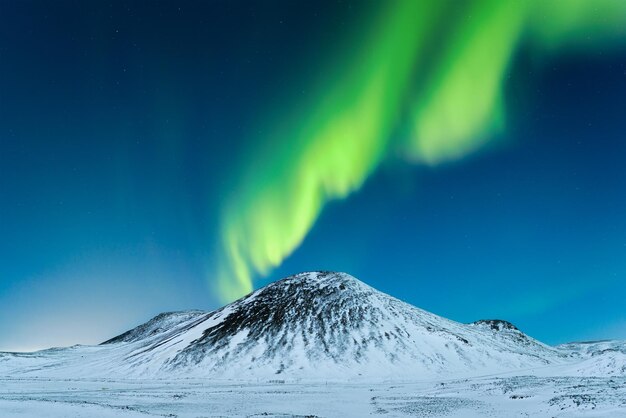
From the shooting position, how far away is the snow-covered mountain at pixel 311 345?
327 ft

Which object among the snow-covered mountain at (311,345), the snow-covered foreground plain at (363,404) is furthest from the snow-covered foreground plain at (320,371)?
the snow-covered mountain at (311,345)

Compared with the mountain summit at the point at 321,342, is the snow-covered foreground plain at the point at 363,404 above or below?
below

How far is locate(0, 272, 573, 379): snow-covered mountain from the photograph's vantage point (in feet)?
327

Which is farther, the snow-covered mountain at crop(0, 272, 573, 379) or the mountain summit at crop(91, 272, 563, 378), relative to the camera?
the mountain summit at crop(91, 272, 563, 378)

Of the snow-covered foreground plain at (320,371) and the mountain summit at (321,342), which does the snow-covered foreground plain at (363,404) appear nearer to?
the snow-covered foreground plain at (320,371)

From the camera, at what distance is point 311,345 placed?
11025cm

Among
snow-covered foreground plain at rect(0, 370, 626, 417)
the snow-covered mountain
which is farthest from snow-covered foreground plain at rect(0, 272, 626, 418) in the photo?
the snow-covered mountain

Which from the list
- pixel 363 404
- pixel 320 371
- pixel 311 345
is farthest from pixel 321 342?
pixel 363 404

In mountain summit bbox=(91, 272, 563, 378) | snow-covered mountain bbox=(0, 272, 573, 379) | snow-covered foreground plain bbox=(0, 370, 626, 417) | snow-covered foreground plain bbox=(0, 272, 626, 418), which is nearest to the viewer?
→ snow-covered foreground plain bbox=(0, 370, 626, 417)

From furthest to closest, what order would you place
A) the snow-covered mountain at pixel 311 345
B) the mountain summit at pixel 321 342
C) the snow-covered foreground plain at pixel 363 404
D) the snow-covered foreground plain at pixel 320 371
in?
the mountain summit at pixel 321 342
the snow-covered mountain at pixel 311 345
the snow-covered foreground plain at pixel 320 371
the snow-covered foreground plain at pixel 363 404

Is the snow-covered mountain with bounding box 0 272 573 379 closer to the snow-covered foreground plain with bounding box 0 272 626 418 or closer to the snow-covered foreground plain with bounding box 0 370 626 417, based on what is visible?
the snow-covered foreground plain with bounding box 0 272 626 418

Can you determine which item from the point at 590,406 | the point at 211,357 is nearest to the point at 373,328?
the point at 211,357

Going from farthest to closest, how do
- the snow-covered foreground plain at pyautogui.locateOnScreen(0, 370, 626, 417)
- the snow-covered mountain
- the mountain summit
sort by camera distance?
the mountain summit, the snow-covered mountain, the snow-covered foreground plain at pyautogui.locateOnScreen(0, 370, 626, 417)

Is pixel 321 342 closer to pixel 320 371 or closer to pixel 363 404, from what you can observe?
pixel 320 371
